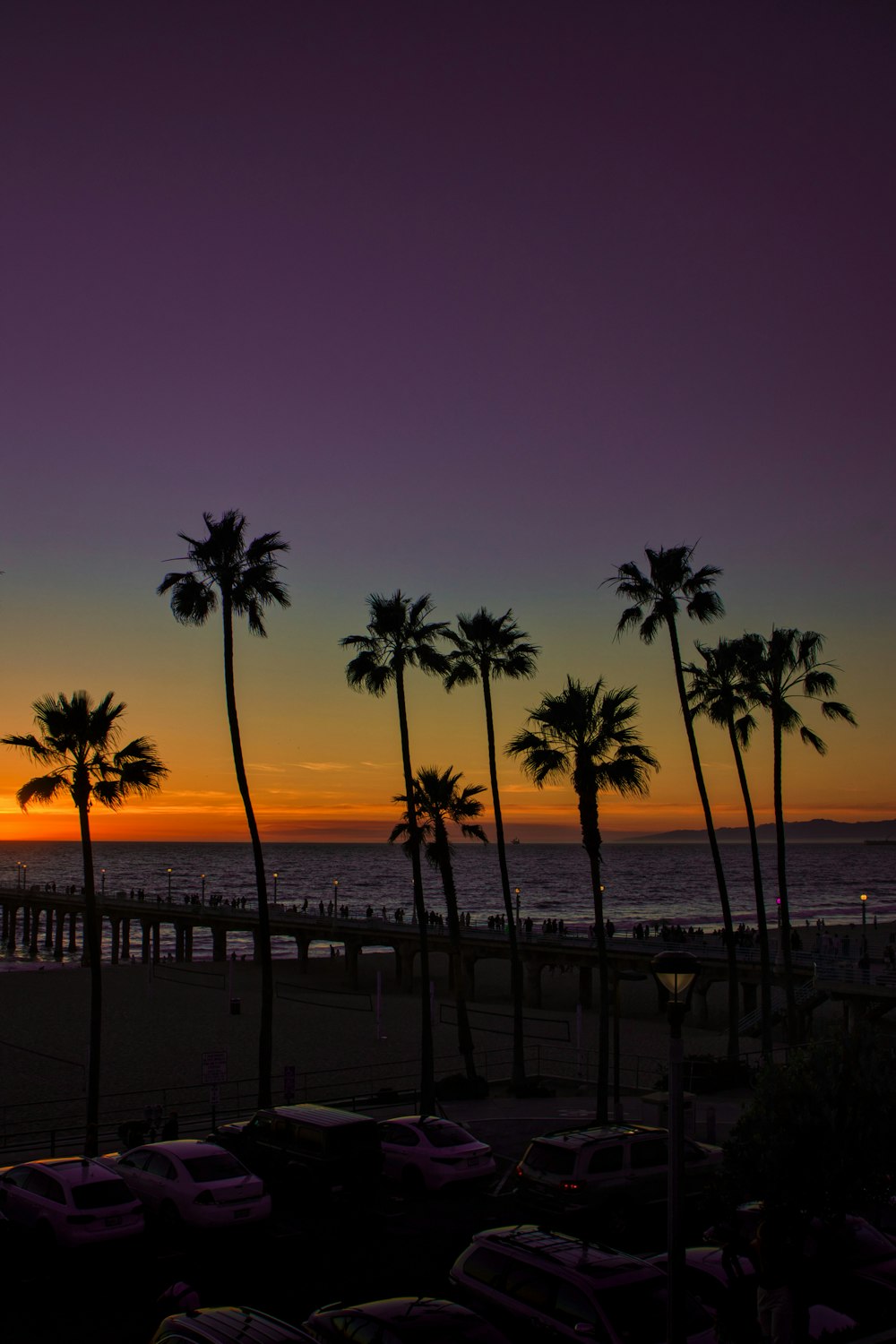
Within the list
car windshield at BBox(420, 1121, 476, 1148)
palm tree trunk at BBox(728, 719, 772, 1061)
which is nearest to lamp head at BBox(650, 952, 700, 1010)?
car windshield at BBox(420, 1121, 476, 1148)

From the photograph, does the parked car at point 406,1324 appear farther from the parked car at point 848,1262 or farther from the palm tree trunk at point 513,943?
the palm tree trunk at point 513,943

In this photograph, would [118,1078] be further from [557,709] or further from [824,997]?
[824,997]

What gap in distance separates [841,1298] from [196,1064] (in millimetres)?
28132

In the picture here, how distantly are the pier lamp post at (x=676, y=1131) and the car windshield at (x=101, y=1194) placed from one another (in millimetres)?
8670

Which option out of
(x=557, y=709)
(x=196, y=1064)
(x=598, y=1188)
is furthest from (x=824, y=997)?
(x=598, y=1188)

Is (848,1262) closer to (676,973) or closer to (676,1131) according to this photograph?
(676,1131)

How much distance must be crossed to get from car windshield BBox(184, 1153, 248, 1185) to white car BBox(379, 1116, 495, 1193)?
342 centimetres

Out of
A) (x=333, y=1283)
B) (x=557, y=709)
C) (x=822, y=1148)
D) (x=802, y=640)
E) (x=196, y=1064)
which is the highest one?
(x=802, y=640)

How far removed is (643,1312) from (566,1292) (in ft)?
2.97

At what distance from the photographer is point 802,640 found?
115 feet

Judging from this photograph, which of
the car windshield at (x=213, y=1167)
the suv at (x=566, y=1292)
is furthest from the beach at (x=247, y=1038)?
the suv at (x=566, y=1292)

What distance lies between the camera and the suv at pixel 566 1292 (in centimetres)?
1109

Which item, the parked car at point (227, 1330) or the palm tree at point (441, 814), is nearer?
the parked car at point (227, 1330)

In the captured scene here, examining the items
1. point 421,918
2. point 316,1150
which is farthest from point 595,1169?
point 421,918
